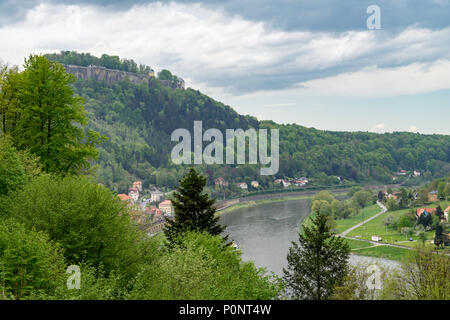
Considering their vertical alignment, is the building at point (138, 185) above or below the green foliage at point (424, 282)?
below

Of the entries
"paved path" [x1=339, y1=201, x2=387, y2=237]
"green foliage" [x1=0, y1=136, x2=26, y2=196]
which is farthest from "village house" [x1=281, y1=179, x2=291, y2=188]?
"green foliage" [x1=0, y1=136, x2=26, y2=196]

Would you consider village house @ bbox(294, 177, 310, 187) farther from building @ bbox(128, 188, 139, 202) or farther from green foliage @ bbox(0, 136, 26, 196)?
green foliage @ bbox(0, 136, 26, 196)

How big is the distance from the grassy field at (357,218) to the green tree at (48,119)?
4943 cm

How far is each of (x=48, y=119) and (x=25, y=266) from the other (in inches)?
336

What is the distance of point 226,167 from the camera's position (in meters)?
124

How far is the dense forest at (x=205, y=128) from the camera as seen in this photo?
4737 inches

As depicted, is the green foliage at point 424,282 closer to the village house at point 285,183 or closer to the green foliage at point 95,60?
the village house at point 285,183

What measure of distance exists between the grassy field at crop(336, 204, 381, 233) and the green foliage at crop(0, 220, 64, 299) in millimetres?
54802

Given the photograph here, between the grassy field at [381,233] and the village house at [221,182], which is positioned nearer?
the grassy field at [381,233]

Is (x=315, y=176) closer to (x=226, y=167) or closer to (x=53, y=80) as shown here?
(x=226, y=167)

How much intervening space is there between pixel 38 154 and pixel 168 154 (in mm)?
113781

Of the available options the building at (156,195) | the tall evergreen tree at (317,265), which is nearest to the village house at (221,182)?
the building at (156,195)

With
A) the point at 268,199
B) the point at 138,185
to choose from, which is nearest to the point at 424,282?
the point at 268,199
